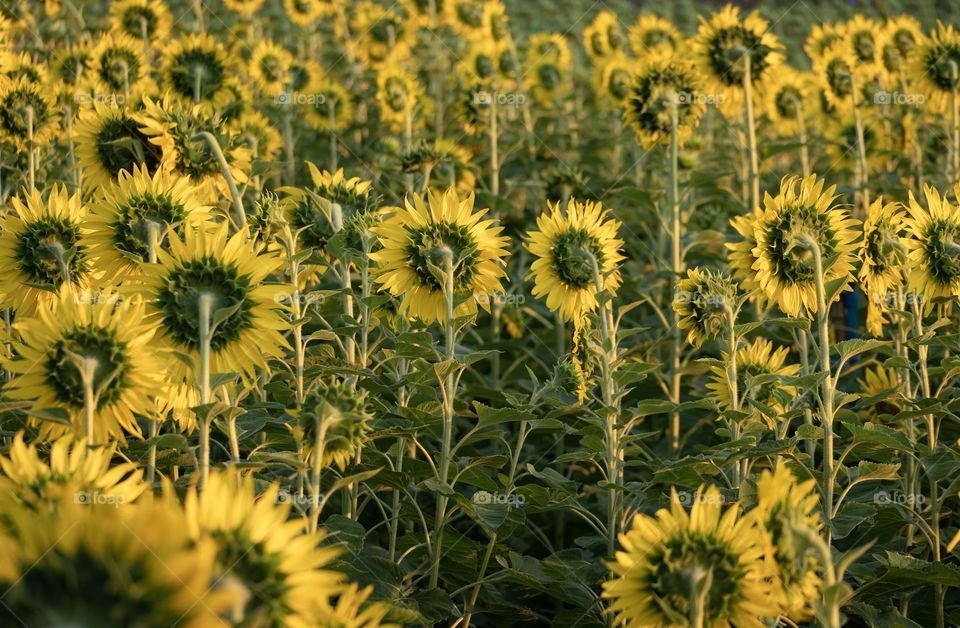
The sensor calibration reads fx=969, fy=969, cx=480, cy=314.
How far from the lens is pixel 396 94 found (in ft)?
16.4

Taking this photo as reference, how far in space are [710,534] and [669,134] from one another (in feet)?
8.38

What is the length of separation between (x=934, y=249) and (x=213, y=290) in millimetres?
1809

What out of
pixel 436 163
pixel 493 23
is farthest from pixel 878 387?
pixel 493 23

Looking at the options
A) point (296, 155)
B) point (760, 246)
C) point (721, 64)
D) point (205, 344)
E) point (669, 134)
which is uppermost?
point (721, 64)

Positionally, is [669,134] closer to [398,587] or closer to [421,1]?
[398,587]

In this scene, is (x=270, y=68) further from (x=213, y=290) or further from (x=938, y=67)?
(x=213, y=290)

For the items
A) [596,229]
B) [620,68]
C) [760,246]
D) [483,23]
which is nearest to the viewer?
[760,246]

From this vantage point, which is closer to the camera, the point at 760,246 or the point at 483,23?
the point at 760,246

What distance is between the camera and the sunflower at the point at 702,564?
4.89 ft

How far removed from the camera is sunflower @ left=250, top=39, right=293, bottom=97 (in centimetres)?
561


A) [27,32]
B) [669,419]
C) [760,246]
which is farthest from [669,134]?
[27,32]

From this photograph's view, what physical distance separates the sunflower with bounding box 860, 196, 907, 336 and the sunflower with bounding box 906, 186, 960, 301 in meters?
0.04

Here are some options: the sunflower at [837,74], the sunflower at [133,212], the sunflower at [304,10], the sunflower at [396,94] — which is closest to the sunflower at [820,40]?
the sunflower at [837,74]

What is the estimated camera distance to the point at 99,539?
99 centimetres
